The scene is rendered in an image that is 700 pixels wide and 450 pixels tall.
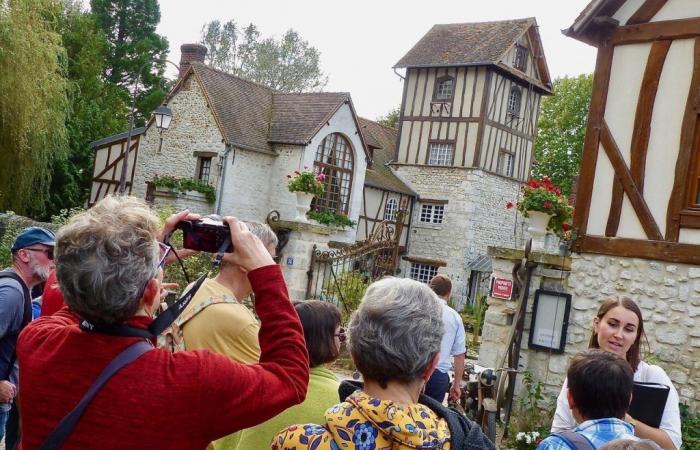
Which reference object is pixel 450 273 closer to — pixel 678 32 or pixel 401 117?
pixel 401 117

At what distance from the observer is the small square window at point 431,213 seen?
77.5 feet

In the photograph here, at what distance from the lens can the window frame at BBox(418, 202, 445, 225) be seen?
77.4 ft

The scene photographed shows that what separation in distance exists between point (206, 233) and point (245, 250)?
0.14 m

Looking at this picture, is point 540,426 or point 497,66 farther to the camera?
point 497,66

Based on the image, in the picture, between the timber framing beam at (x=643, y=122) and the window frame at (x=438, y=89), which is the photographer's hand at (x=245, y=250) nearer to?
the timber framing beam at (x=643, y=122)

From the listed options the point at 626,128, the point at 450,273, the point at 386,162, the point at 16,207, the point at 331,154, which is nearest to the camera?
the point at 626,128

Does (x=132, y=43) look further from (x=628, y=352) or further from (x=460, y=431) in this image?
(x=460, y=431)

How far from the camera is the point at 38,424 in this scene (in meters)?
1.57

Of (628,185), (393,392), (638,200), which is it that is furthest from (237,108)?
(393,392)

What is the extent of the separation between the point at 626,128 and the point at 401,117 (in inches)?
657

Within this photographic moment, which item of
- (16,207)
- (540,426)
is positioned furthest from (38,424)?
(16,207)

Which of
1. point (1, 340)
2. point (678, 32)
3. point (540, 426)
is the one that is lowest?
point (540, 426)

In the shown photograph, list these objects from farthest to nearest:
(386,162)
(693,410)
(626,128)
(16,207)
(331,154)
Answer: (386,162), (331,154), (16,207), (626,128), (693,410)

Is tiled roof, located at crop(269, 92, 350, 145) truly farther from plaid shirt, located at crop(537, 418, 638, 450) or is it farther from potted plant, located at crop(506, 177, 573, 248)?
plaid shirt, located at crop(537, 418, 638, 450)
